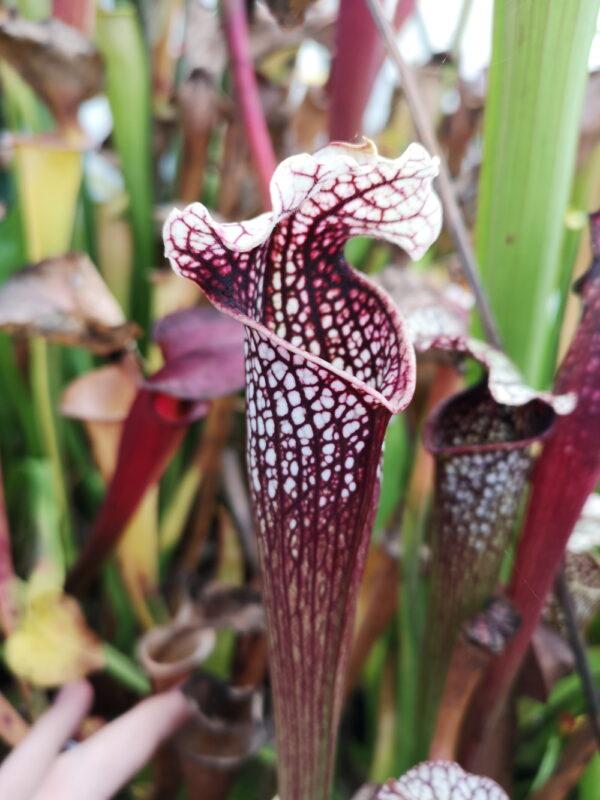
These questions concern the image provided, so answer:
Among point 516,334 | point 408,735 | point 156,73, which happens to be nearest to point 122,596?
point 408,735

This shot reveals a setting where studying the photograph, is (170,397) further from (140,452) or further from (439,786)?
(439,786)

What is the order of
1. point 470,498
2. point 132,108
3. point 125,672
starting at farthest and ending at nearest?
point 132,108 < point 125,672 < point 470,498

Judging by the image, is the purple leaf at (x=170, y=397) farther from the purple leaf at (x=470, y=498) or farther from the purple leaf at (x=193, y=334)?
the purple leaf at (x=470, y=498)

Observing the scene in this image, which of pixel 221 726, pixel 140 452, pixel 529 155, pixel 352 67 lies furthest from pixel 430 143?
pixel 221 726

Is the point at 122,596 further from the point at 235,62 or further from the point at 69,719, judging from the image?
the point at 235,62

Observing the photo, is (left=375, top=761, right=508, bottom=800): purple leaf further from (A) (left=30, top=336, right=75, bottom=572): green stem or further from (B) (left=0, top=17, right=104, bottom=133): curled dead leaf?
(B) (left=0, top=17, right=104, bottom=133): curled dead leaf

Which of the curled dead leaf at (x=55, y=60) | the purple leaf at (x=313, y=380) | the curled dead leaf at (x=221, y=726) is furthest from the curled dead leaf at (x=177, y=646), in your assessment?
the curled dead leaf at (x=55, y=60)

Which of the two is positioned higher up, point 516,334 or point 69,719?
point 516,334

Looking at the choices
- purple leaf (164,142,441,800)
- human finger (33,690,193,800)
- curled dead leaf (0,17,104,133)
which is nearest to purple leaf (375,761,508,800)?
purple leaf (164,142,441,800)

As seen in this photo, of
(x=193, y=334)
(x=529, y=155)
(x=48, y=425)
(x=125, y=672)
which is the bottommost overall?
(x=125, y=672)
